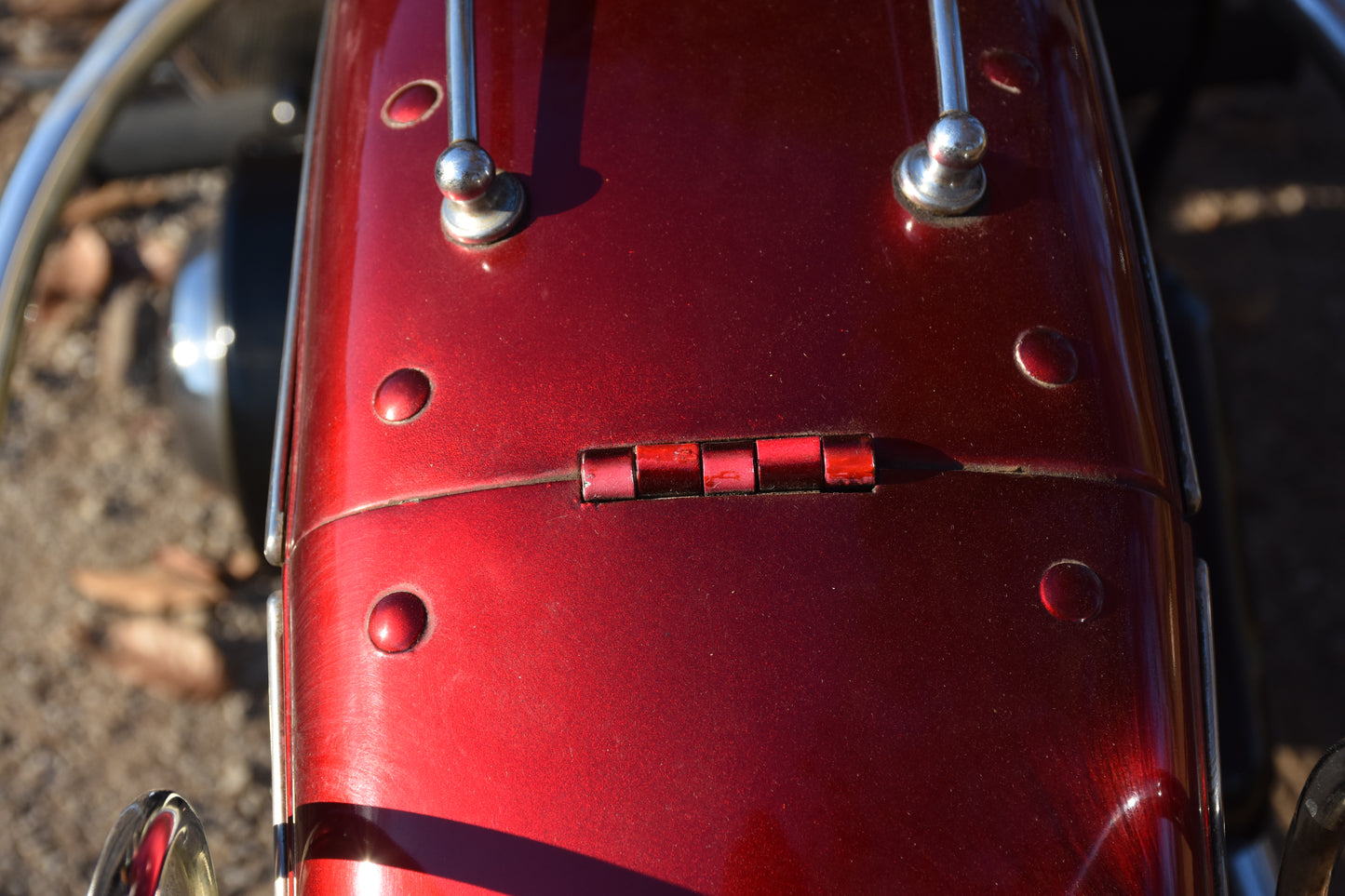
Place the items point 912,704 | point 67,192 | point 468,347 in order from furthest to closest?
point 67,192 < point 468,347 < point 912,704

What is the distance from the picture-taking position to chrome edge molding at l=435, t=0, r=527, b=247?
79 centimetres

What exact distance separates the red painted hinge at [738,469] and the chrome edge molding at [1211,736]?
11.0 inches

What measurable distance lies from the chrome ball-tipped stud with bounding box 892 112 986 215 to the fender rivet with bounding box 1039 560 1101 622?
29 cm

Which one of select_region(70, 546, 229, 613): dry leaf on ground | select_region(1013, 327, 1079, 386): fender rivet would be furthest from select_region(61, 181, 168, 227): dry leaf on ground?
select_region(1013, 327, 1079, 386): fender rivet

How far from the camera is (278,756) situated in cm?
81

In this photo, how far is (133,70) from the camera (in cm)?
120

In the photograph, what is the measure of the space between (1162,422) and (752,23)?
46cm

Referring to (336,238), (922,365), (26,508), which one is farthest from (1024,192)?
(26,508)

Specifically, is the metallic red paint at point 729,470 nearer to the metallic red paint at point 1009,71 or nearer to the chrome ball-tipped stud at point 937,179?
the chrome ball-tipped stud at point 937,179

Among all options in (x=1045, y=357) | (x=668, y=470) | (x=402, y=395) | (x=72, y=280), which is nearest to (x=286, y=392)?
(x=402, y=395)

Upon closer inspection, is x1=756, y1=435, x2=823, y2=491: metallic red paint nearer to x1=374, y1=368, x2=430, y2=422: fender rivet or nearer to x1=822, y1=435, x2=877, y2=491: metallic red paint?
x1=822, y1=435, x2=877, y2=491: metallic red paint

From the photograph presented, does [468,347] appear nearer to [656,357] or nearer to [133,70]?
[656,357]

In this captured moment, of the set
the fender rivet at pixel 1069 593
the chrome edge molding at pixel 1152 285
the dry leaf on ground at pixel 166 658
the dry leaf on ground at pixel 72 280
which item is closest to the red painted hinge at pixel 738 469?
the fender rivet at pixel 1069 593

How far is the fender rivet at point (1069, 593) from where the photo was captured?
74cm
